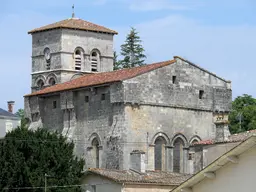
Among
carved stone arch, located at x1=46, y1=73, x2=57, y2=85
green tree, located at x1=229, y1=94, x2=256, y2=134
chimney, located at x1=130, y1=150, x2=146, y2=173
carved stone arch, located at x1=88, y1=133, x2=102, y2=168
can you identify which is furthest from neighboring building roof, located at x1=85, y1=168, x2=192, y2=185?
green tree, located at x1=229, y1=94, x2=256, y2=134

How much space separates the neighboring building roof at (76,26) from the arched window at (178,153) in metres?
18.7

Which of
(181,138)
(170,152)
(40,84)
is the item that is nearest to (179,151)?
(181,138)

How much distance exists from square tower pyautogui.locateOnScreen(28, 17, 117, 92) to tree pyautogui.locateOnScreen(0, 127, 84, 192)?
22.2m

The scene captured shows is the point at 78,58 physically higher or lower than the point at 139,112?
higher

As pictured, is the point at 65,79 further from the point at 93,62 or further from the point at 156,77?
the point at 156,77

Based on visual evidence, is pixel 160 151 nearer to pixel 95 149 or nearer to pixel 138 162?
pixel 95 149

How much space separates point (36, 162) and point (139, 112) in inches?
395

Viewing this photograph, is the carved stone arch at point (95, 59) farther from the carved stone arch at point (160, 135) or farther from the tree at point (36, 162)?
the tree at point (36, 162)

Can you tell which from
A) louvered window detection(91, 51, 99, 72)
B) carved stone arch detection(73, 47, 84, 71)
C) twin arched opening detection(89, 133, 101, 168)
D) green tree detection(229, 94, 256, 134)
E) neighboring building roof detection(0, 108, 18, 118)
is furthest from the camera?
neighboring building roof detection(0, 108, 18, 118)

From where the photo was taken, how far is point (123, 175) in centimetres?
4981

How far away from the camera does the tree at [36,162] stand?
53.6m

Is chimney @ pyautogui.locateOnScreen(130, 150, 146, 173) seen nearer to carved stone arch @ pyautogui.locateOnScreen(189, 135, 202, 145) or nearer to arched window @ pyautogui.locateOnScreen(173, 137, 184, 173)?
arched window @ pyautogui.locateOnScreen(173, 137, 184, 173)

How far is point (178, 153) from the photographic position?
64125 mm

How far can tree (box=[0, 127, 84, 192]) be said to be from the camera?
176ft
